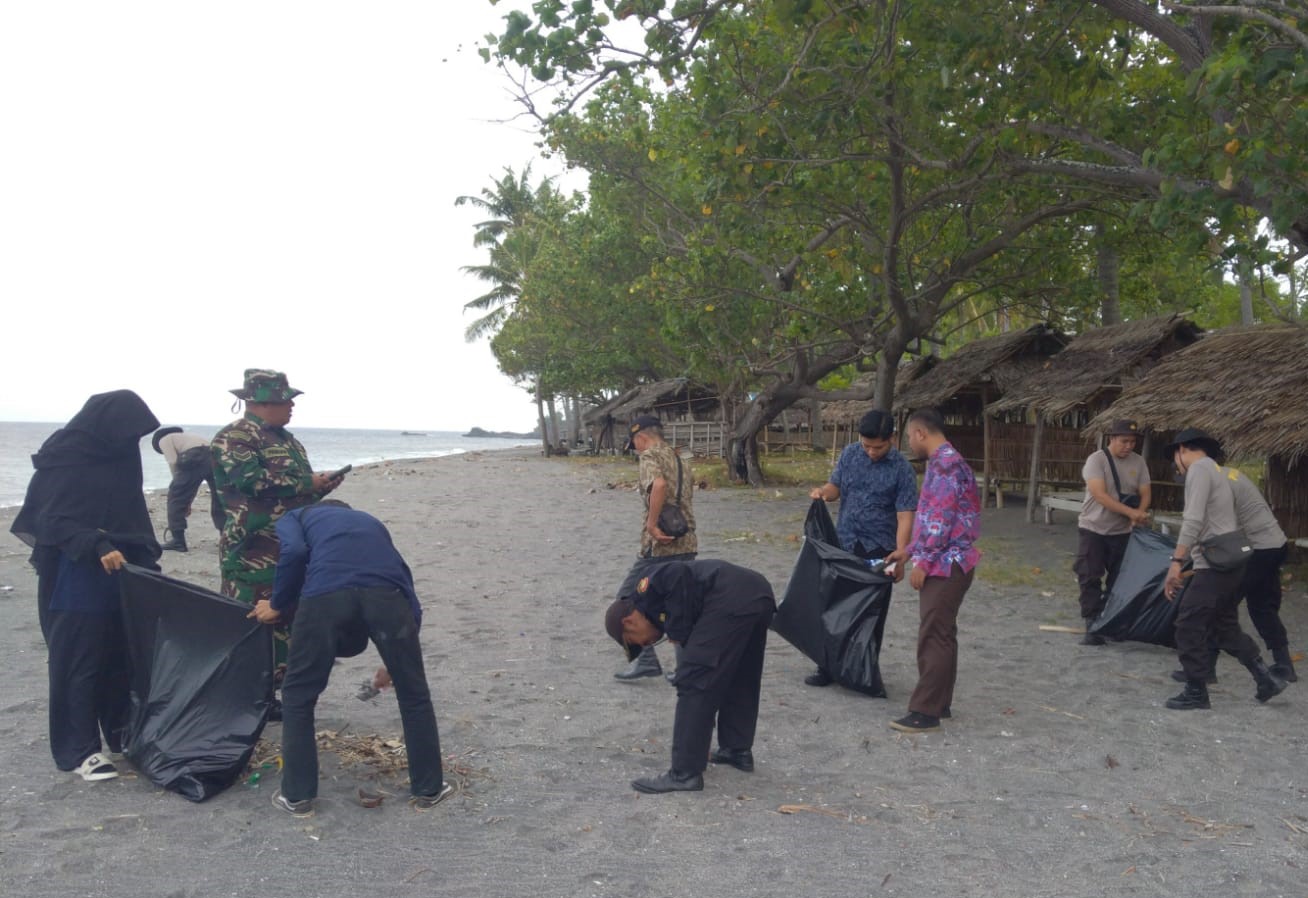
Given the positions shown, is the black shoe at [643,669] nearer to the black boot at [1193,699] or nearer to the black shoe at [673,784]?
the black shoe at [673,784]

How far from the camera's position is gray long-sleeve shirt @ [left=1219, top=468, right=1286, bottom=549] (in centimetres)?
584

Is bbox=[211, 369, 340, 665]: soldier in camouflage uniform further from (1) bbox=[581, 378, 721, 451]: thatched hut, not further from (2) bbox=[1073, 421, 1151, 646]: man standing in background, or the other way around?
(1) bbox=[581, 378, 721, 451]: thatched hut

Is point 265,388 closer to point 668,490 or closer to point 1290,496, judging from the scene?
point 668,490

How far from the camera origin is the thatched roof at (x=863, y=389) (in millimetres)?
19062

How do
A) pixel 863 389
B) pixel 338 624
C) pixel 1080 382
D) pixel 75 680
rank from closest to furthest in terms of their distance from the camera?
1. pixel 338 624
2. pixel 75 680
3. pixel 1080 382
4. pixel 863 389

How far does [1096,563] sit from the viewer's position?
7707 millimetres

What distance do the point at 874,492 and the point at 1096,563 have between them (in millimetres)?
2677

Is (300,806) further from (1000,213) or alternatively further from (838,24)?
(1000,213)

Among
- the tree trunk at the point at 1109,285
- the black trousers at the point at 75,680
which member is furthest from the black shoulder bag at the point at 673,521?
the tree trunk at the point at 1109,285

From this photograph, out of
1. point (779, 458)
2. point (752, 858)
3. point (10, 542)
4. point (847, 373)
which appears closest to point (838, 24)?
point (752, 858)

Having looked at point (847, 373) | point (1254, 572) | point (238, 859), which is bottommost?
point (238, 859)

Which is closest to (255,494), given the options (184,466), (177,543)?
(184,466)

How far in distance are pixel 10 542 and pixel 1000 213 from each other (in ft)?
45.6

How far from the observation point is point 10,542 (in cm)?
1336
